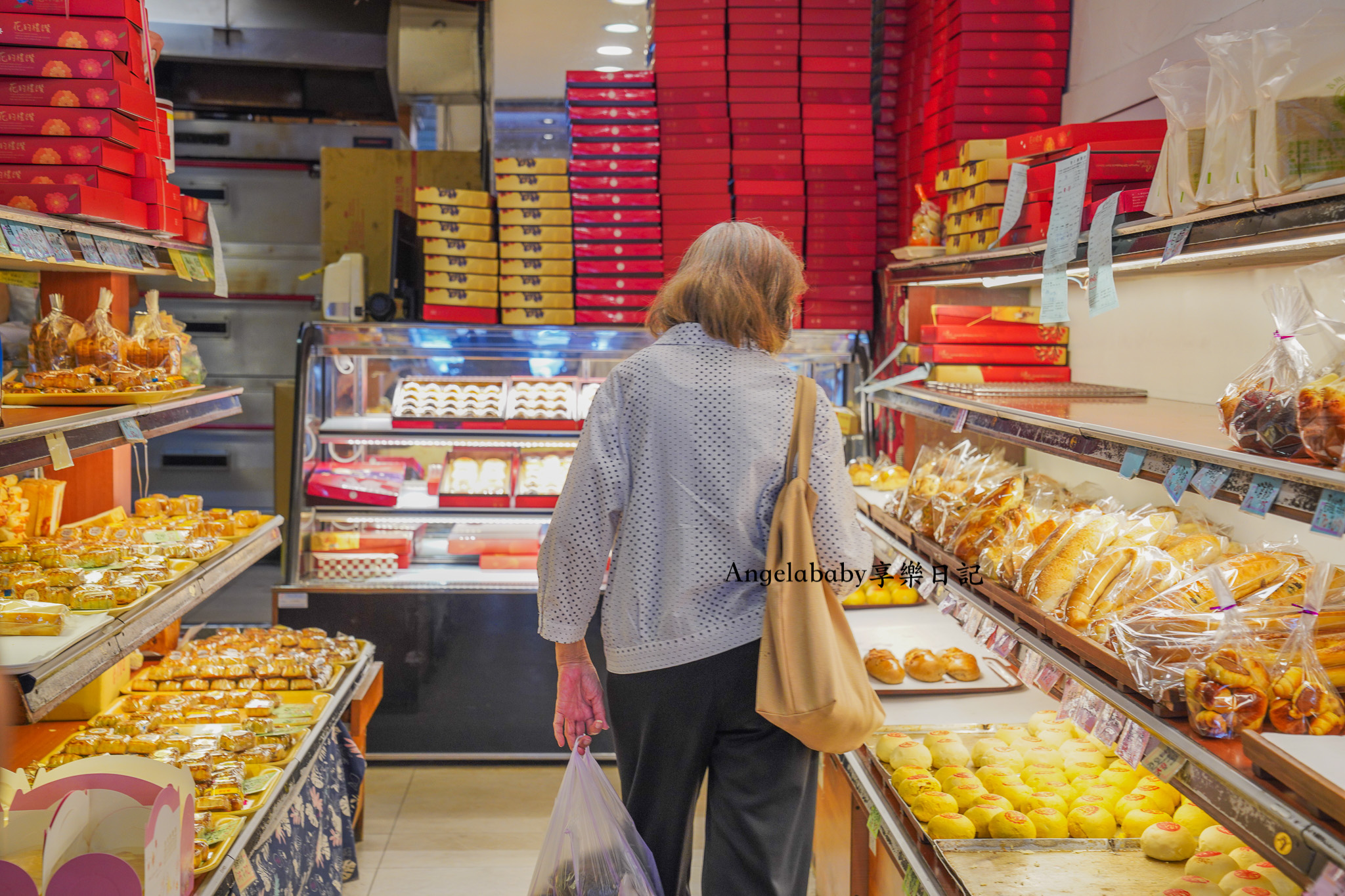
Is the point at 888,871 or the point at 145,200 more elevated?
the point at 145,200

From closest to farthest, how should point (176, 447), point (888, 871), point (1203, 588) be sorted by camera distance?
1. point (1203, 588)
2. point (888, 871)
3. point (176, 447)

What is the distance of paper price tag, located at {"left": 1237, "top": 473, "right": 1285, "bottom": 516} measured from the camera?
4.71ft

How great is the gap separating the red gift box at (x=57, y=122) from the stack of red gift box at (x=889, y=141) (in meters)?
3.18

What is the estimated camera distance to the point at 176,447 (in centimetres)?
678

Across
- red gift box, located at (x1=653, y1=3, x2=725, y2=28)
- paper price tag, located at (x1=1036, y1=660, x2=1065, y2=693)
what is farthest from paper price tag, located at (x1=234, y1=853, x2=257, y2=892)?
red gift box, located at (x1=653, y1=3, x2=725, y2=28)

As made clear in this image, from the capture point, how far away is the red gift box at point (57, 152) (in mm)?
2168

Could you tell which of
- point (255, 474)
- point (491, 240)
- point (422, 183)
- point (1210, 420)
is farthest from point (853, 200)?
point (255, 474)

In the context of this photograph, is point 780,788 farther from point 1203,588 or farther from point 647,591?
point 1203,588

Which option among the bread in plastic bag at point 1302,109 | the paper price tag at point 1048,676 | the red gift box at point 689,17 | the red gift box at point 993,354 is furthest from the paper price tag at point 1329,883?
the red gift box at point 689,17

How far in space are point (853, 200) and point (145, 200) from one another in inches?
Result: 114

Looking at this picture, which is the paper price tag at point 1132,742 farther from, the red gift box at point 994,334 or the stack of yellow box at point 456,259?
the stack of yellow box at point 456,259

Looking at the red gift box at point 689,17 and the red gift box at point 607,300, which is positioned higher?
the red gift box at point 689,17

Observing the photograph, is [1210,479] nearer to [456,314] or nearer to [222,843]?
[222,843]

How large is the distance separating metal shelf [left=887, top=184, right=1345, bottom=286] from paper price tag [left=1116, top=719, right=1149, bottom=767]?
0.79 meters
